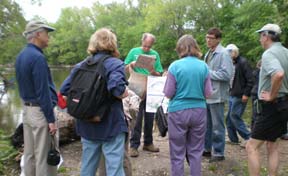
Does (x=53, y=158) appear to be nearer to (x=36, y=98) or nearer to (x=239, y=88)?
(x=36, y=98)

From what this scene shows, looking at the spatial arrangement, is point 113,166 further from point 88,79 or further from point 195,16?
point 195,16

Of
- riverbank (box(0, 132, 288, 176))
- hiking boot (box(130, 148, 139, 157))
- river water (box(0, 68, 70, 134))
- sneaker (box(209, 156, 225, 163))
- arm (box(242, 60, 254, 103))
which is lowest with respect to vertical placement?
river water (box(0, 68, 70, 134))

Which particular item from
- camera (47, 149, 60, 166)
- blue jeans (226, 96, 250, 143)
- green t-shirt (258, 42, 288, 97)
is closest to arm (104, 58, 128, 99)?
camera (47, 149, 60, 166)

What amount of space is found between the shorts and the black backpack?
5.87ft

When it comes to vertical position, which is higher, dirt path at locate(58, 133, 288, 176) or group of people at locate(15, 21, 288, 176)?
group of people at locate(15, 21, 288, 176)

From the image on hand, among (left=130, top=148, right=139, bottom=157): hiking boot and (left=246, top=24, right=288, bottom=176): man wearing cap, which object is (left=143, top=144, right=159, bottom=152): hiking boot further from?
(left=246, top=24, right=288, bottom=176): man wearing cap

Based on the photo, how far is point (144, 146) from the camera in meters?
5.71

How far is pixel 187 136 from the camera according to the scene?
13.5 ft

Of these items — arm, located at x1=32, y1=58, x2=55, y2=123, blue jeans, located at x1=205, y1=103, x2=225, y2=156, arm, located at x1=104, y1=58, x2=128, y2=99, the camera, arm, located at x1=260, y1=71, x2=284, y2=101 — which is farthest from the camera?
blue jeans, located at x1=205, y1=103, x2=225, y2=156

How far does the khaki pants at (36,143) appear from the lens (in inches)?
146

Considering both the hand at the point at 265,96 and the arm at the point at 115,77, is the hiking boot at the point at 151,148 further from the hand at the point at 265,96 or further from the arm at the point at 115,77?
the arm at the point at 115,77

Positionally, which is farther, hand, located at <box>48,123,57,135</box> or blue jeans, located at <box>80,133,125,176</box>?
hand, located at <box>48,123,57,135</box>

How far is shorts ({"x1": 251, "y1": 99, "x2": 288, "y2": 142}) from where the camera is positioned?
3.87 m

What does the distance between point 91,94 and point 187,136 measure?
1.45 metres
